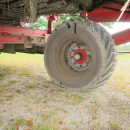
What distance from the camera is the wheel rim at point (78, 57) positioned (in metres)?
2.64

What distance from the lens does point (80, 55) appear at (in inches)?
106

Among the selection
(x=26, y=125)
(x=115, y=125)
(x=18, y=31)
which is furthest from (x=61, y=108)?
(x=18, y=31)

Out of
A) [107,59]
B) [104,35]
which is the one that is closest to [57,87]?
[107,59]

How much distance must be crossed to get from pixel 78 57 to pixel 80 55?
7 centimetres

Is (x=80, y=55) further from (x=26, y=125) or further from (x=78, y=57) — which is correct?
(x=26, y=125)

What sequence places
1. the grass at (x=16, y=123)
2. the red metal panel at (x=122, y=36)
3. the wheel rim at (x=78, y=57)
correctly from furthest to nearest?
the red metal panel at (x=122, y=36)
the wheel rim at (x=78, y=57)
the grass at (x=16, y=123)

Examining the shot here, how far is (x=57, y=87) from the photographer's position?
268 centimetres

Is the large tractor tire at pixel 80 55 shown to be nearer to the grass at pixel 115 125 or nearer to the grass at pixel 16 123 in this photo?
the grass at pixel 115 125

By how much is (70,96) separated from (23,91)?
0.88 m

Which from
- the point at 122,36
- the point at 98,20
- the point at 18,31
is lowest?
the point at 122,36

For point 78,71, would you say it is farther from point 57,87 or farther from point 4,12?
point 4,12

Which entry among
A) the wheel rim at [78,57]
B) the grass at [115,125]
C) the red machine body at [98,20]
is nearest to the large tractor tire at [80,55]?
the wheel rim at [78,57]

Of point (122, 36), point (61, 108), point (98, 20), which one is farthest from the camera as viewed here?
point (98, 20)

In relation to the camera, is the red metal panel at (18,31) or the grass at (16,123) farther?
the red metal panel at (18,31)
